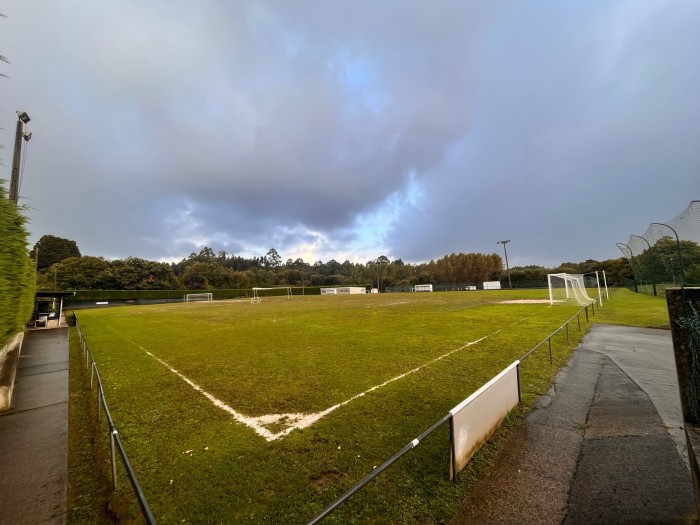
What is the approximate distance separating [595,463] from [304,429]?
418 centimetres

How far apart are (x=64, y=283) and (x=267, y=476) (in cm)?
7166

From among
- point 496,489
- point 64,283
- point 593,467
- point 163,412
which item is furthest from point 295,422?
point 64,283

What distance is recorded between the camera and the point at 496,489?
350 centimetres

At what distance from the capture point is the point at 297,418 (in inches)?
220

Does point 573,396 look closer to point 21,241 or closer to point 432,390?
point 432,390

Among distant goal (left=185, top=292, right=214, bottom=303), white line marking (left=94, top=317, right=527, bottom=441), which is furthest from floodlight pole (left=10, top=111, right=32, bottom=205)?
distant goal (left=185, top=292, right=214, bottom=303)

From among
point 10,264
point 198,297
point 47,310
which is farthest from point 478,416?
point 198,297

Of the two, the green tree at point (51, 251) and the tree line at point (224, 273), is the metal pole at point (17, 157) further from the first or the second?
the green tree at point (51, 251)

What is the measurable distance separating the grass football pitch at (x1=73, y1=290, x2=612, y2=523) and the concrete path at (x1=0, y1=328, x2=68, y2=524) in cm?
61

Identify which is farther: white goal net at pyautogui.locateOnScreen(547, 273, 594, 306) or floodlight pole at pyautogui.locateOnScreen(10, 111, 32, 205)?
white goal net at pyautogui.locateOnScreen(547, 273, 594, 306)

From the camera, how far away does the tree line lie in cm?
5694

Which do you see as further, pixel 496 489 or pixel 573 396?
pixel 573 396

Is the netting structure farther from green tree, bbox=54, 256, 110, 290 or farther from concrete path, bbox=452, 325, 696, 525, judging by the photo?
green tree, bbox=54, 256, 110, 290

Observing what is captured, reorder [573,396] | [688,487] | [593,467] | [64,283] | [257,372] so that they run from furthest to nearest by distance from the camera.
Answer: [64,283] < [257,372] < [573,396] < [593,467] < [688,487]
